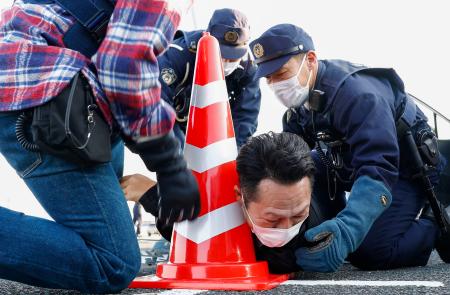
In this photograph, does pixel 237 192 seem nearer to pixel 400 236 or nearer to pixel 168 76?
pixel 400 236

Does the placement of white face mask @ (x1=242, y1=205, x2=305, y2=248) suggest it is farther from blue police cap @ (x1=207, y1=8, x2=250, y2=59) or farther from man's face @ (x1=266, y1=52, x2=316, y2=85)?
blue police cap @ (x1=207, y1=8, x2=250, y2=59)

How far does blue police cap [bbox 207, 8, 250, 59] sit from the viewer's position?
316 cm

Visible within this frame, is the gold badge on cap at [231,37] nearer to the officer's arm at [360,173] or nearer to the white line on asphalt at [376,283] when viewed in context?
the officer's arm at [360,173]

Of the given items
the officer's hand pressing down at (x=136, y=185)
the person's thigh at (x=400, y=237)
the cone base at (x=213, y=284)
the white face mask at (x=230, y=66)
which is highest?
the white face mask at (x=230, y=66)

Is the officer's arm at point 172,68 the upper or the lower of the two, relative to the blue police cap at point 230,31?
lower

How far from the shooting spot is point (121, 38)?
1389mm

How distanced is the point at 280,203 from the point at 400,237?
0.92 metres

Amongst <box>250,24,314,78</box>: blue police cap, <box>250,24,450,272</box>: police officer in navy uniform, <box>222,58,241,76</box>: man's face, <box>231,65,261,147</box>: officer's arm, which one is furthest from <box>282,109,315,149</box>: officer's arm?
<box>231,65,261,147</box>: officer's arm

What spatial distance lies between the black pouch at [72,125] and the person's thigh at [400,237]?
1454 mm

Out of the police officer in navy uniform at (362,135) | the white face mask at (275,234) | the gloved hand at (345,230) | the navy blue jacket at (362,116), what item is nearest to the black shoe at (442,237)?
the police officer in navy uniform at (362,135)

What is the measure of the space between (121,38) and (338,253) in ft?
3.44

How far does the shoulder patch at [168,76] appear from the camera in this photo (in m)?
3.13

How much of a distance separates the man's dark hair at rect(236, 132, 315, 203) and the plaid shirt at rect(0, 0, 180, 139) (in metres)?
0.45

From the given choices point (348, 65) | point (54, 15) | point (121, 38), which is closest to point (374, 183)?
point (348, 65)
